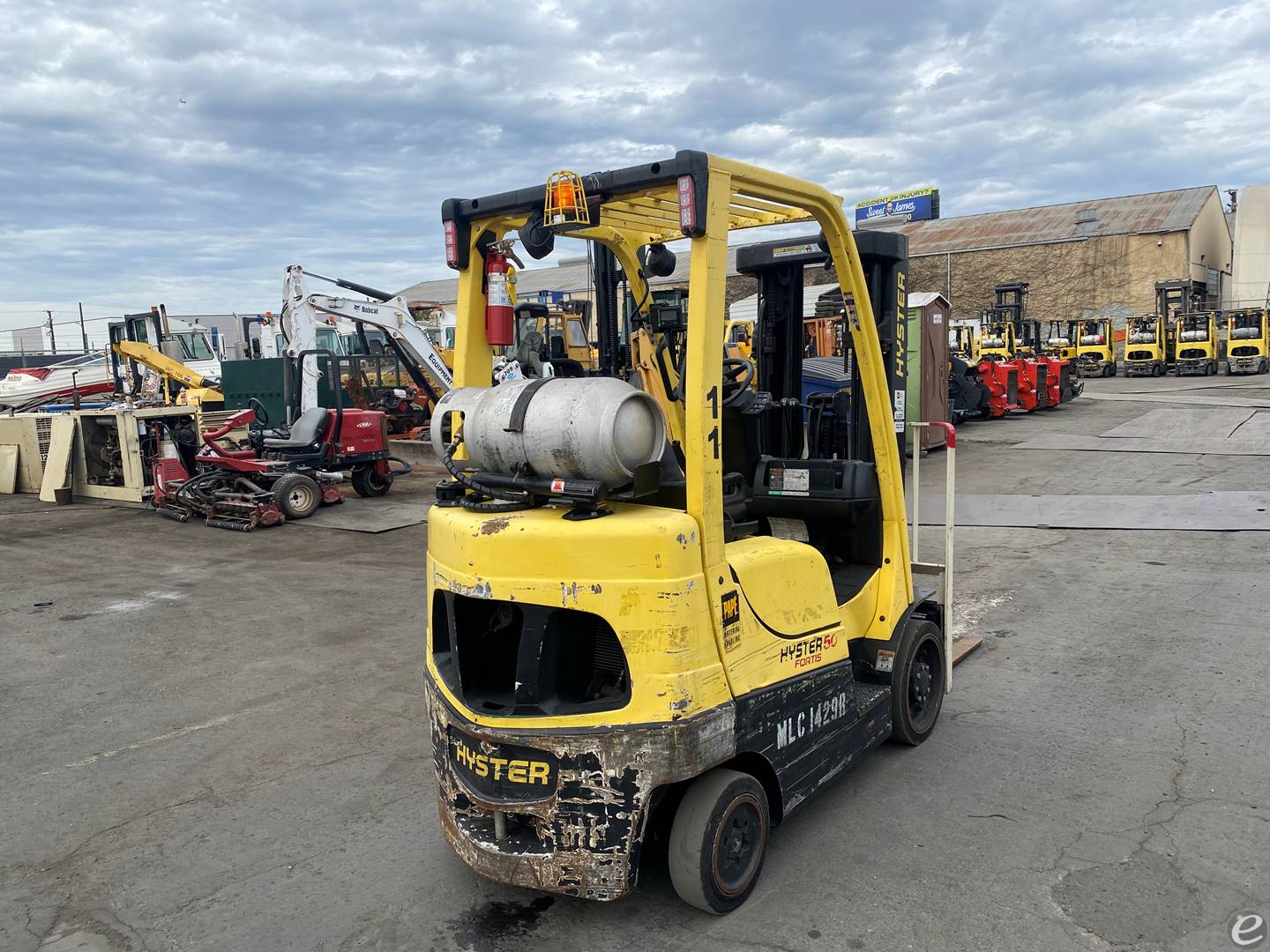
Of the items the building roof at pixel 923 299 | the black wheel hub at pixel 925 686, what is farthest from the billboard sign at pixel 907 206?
the black wheel hub at pixel 925 686

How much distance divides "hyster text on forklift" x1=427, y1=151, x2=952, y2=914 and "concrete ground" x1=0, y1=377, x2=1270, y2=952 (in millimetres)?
292

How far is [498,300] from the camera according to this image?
380 centimetres

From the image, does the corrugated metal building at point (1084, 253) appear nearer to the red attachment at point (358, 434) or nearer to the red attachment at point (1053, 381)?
the red attachment at point (1053, 381)

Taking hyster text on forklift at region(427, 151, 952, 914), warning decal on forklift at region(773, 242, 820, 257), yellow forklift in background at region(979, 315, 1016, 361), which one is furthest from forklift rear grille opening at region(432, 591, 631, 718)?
yellow forklift in background at region(979, 315, 1016, 361)

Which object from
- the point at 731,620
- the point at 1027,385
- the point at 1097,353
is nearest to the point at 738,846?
the point at 731,620

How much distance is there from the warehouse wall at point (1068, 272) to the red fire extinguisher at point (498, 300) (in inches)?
1802

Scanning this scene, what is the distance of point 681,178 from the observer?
2.95 m

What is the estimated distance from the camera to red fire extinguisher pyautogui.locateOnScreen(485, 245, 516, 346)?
148 inches

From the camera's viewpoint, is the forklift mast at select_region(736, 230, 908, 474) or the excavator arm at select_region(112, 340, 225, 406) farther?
the excavator arm at select_region(112, 340, 225, 406)

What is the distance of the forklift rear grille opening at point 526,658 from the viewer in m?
3.14

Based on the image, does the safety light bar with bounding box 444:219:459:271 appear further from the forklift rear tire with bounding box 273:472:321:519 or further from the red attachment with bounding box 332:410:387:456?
the red attachment with bounding box 332:410:387:456

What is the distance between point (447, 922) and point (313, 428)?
10911mm

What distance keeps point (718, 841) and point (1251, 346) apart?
3627 centimetres

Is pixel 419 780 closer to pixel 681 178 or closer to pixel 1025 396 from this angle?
pixel 681 178
